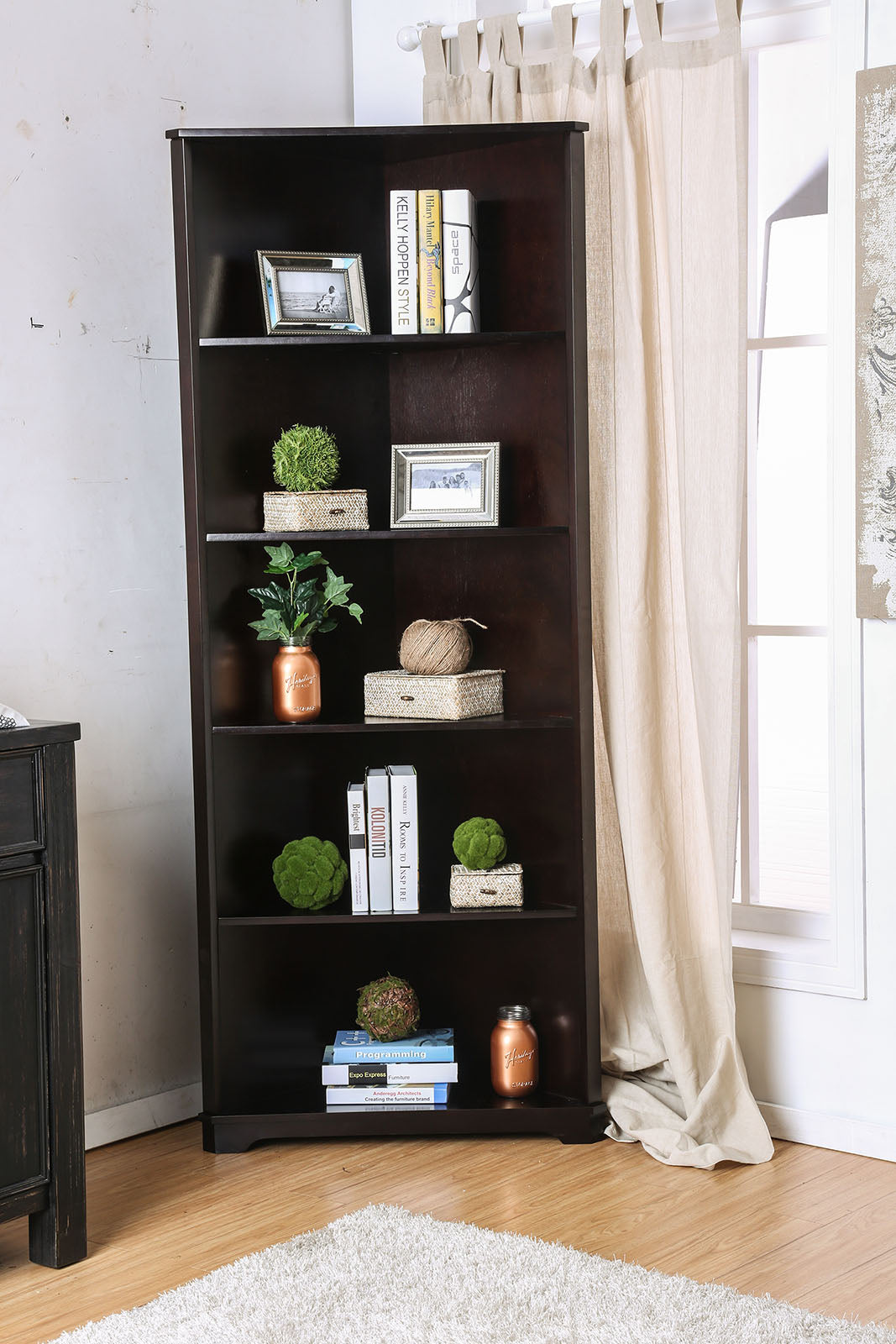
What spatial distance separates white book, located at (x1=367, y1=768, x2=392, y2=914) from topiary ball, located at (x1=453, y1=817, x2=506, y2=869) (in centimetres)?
15

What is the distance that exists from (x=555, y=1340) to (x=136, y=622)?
1629 millimetres

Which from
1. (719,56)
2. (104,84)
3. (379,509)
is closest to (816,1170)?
(379,509)

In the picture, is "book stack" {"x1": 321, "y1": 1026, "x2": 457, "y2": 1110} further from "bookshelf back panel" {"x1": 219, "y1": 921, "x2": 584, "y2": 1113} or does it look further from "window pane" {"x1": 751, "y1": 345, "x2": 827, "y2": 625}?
"window pane" {"x1": 751, "y1": 345, "x2": 827, "y2": 625}

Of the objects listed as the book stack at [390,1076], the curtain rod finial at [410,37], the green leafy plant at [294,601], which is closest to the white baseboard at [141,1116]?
the book stack at [390,1076]

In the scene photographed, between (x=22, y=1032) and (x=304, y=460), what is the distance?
3.94ft

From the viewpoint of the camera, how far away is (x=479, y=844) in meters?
2.80

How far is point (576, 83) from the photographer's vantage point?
283cm

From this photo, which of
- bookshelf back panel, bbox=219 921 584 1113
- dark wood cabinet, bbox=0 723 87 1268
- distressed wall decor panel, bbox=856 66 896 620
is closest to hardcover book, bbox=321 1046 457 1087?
bookshelf back panel, bbox=219 921 584 1113

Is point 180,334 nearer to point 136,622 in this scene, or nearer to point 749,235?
point 136,622

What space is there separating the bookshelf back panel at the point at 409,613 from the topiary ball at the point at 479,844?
0.24 meters

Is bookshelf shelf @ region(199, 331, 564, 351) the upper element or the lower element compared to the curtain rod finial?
lower

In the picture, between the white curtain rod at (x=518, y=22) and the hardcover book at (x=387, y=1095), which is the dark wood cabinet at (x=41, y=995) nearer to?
the hardcover book at (x=387, y=1095)

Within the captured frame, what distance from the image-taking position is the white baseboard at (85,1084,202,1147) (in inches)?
111

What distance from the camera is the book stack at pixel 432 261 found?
2734mm
